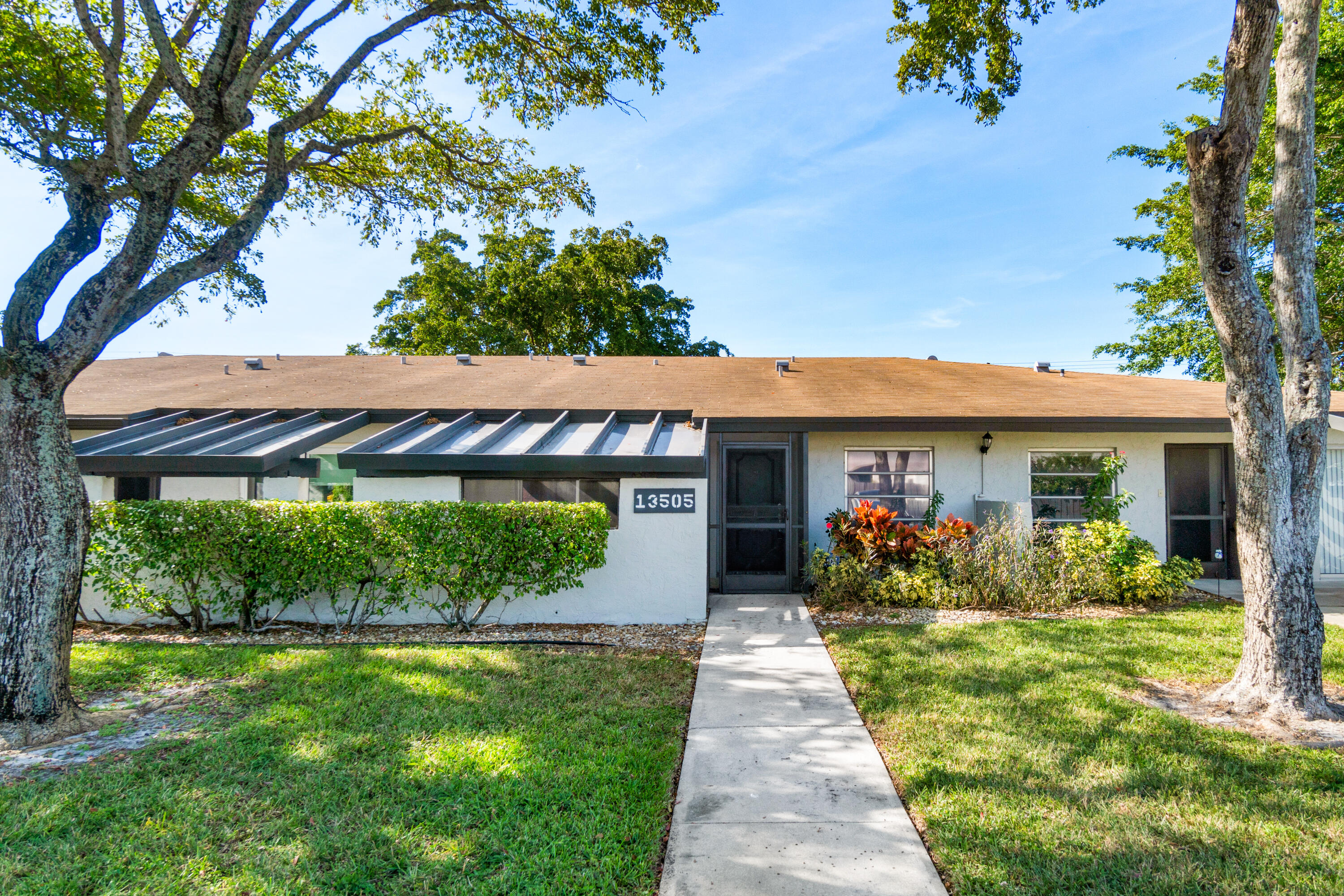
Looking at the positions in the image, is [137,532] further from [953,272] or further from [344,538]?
[953,272]

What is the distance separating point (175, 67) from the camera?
17.4 feet

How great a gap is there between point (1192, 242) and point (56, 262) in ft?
57.3

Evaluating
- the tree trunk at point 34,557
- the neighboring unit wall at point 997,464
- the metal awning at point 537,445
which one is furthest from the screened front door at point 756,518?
the tree trunk at point 34,557

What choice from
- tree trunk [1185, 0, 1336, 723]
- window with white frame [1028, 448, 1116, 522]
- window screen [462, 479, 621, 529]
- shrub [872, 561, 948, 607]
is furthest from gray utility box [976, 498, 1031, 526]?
window screen [462, 479, 621, 529]

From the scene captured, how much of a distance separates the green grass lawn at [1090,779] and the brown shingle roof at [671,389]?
421cm

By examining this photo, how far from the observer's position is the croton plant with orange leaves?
8.47 meters

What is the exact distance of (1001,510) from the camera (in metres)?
8.86

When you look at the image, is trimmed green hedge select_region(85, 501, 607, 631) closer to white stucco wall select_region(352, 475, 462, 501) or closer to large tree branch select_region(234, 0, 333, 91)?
white stucco wall select_region(352, 475, 462, 501)

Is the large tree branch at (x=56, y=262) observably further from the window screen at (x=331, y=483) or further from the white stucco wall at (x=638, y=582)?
the white stucco wall at (x=638, y=582)

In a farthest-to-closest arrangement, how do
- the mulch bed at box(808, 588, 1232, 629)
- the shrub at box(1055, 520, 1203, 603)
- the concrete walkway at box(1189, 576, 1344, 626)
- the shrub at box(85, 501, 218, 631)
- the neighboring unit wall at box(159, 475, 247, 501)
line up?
the neighboring unit wall at box(159, 475, 247, 501), the shrub at box(1055, 520, 1203, 603), the concrete walkway at box(1189, 576, 1344, 626), the mulch bed at box(808, 588, 1232, 629), the shrub at box(85, 501, 218, 631)

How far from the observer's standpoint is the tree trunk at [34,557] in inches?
173

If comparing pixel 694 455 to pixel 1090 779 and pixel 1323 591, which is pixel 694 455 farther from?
pixel 1323 591

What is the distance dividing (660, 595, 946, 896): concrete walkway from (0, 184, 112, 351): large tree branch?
5.96 metres

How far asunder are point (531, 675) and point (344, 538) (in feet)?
10.2
